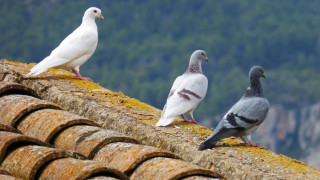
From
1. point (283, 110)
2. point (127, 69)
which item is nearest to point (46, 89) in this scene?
point (283, 110)

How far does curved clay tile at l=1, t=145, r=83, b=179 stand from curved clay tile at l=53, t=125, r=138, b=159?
59 cm

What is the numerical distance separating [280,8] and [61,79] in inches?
5358

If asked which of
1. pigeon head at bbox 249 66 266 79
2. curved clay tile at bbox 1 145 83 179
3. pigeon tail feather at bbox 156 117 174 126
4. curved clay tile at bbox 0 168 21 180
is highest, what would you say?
pigeon head at bbox 249 66 266 79

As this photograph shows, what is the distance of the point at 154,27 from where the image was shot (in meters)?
141

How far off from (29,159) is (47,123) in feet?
4.21

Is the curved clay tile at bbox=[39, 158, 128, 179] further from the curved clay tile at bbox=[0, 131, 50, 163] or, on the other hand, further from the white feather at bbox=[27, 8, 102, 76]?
the white feather at bbox=[27, 8, 102, 76]

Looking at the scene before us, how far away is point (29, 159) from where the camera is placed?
5.70 metres

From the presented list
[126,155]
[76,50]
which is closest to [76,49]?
[76,50]

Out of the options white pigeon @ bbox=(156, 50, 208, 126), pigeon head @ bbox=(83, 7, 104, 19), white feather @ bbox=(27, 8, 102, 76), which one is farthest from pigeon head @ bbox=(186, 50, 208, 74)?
pigeon head @ bbox=(83, 7, 104, 19)

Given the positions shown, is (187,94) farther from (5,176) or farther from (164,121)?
(5,176)

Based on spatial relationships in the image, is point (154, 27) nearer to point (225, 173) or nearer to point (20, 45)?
point (20, 45)

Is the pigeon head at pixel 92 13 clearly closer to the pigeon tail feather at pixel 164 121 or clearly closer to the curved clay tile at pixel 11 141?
the pigeon tail feather at pixel 164 121

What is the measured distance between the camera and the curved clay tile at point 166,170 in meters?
5.59

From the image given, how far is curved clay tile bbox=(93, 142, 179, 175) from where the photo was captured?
6.03 meters
